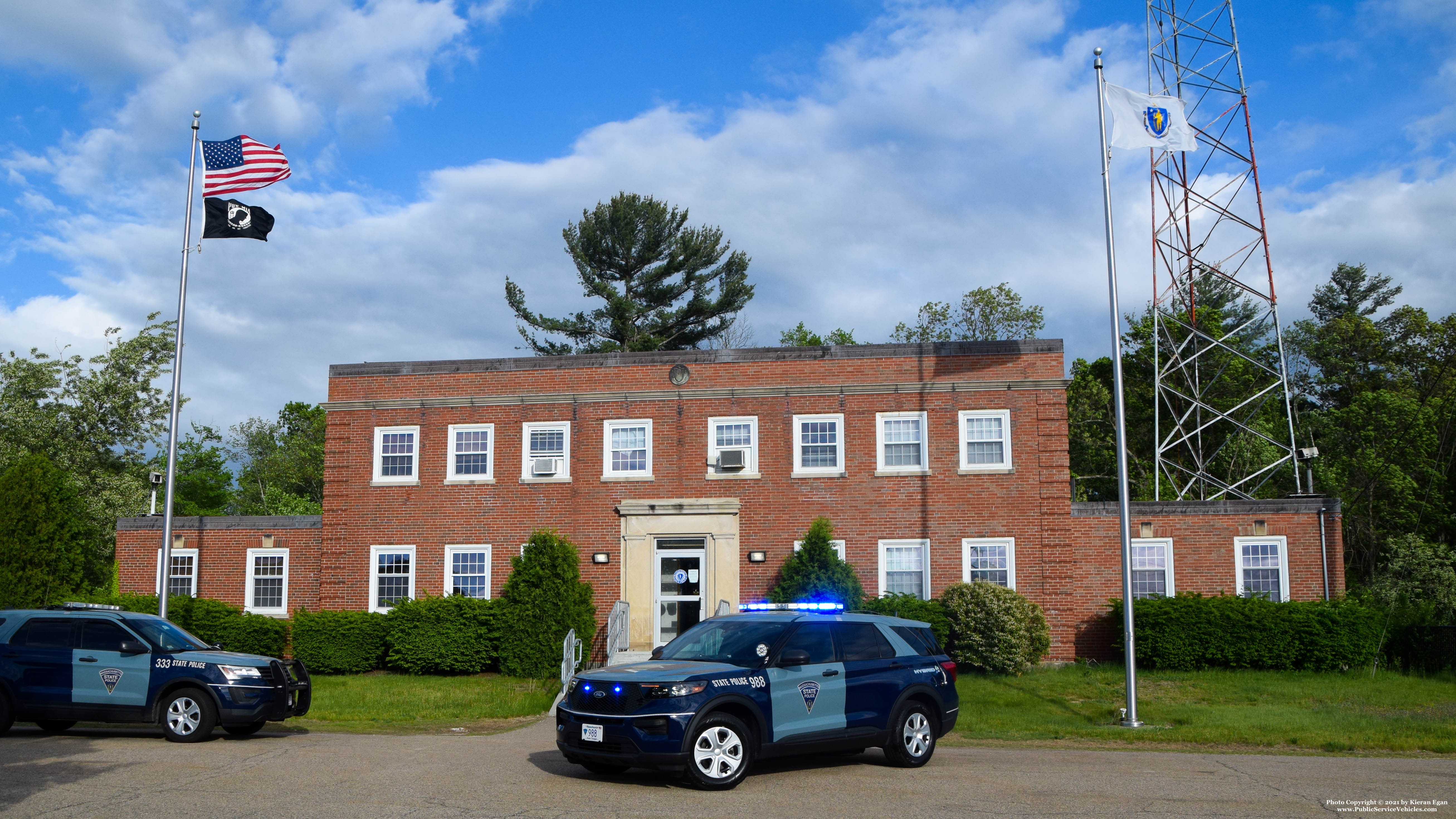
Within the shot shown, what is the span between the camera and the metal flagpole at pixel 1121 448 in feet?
53.5

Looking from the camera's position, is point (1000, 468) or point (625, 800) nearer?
point (625, 800)

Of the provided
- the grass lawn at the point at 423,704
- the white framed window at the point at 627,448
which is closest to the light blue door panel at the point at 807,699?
the grass lawn at the point at 423,704

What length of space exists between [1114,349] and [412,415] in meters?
15.1

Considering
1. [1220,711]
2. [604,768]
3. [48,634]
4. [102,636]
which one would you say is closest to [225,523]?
[48,634]

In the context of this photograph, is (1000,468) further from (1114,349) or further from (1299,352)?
(1299,352)

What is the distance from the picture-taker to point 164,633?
557 inches

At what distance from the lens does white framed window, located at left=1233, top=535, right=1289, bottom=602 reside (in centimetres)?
2302

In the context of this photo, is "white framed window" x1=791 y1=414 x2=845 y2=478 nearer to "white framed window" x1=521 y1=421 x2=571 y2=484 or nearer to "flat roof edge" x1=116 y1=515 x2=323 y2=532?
"white framed window" x1=521 y1=421 x2=571 y2=484

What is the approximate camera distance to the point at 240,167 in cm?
2170

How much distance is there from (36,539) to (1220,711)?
988 inches

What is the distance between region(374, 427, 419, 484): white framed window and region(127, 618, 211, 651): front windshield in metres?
10.3

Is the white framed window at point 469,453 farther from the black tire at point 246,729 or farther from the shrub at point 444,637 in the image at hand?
the black tire at point 246,729

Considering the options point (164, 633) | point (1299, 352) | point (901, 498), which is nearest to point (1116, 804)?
point (164, 633)

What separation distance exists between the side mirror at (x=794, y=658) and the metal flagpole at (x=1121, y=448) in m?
7.04
